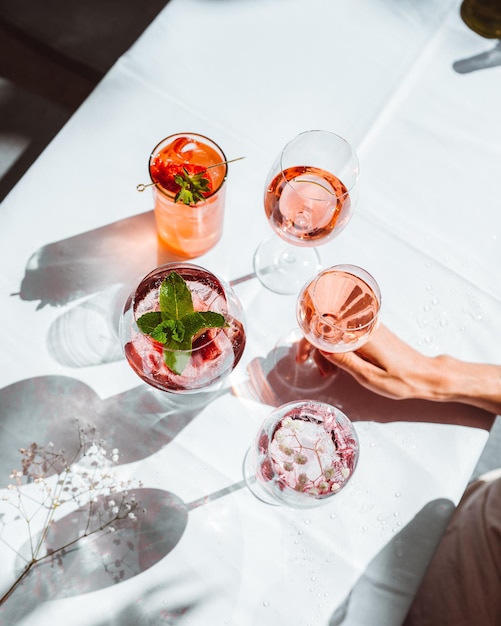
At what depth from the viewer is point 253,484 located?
1.07 metres

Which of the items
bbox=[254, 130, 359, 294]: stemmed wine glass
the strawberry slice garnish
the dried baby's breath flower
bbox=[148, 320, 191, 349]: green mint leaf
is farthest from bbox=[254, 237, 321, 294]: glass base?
the dried baby's breath flower

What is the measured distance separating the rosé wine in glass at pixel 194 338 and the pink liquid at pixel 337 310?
11 cm

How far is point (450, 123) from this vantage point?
130 centimetres

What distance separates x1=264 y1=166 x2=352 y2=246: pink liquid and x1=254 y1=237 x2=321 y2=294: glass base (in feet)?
0.33

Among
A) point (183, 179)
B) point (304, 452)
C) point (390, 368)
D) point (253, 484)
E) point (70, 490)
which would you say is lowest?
point (70, 490)

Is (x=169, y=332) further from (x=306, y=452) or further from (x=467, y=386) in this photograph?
(x=467, y=386)

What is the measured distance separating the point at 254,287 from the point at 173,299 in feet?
0.93

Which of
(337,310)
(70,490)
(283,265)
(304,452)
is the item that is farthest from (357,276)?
(70,490)

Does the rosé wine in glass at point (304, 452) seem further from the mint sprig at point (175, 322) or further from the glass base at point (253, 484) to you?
Answer: the mint sprig at point (175, 322)

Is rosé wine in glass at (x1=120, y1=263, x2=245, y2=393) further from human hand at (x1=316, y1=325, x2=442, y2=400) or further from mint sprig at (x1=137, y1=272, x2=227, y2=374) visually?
human hand at (x1=316, y1=325, x2=442, y2=400)

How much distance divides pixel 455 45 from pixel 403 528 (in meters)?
0.98

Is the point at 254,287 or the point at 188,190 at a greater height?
the point at 188,190

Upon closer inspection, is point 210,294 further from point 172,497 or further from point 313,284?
point 172,497

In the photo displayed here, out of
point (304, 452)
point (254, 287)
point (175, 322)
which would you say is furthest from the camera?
point (254, 287)
